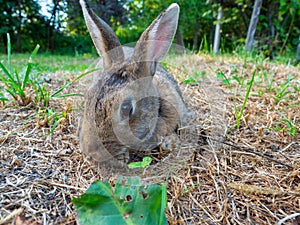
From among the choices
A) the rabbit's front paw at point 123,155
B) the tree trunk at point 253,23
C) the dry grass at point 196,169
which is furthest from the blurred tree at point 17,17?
the rabbit's front paw at point 123,155

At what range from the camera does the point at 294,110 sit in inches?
105

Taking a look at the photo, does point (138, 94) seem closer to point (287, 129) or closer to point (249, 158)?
point (249, 158)

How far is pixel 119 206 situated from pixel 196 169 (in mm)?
682

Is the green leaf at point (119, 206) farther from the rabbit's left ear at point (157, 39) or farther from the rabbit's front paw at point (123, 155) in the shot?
the rabbit's left ear at point (157, 39)

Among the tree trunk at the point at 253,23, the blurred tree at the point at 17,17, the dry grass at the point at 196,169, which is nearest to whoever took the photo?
the dry grass at the point at 196,169

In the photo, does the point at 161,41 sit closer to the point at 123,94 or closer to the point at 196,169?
the point at 123,94

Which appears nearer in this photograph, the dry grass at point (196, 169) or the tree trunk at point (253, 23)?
the dry grass at point (196, 169)

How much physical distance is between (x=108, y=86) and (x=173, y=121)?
763mm

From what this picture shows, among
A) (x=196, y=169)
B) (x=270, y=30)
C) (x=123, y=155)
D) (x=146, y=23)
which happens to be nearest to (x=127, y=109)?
(x=123, y=155)

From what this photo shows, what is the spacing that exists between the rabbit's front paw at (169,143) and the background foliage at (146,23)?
1.87 metres

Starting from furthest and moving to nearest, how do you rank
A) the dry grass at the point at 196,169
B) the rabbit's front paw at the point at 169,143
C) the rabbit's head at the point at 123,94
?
the rabbit's front paw at the point at 169,143, the rabbit's head at the point at 123,94, the dry grass at the point at 196,169

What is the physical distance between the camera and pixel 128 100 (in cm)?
192

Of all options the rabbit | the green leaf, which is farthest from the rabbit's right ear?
the green leaf

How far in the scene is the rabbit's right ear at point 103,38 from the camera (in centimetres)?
216
